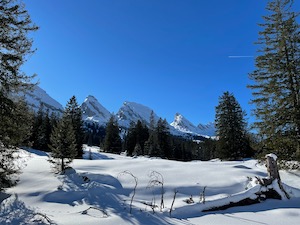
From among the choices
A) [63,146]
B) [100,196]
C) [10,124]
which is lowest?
[100,196]

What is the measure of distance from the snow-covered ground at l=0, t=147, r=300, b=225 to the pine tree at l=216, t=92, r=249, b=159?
17.6m

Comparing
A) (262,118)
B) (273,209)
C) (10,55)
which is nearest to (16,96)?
(10,55)

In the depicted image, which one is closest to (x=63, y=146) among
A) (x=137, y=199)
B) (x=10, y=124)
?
(x=10, y=124)

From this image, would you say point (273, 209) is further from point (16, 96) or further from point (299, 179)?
point (16, 96)

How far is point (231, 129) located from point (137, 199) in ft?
80.6

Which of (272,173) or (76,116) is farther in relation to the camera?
(76,116)

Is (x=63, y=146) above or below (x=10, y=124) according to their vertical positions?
below

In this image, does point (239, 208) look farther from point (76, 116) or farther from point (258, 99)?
point (76, 116)

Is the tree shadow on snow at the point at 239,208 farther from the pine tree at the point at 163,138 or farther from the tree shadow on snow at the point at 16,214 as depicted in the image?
the pine tree at the point at 163,138

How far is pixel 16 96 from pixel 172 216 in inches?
302

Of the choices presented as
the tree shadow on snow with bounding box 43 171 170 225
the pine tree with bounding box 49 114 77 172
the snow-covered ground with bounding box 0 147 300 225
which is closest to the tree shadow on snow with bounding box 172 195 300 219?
the snow-covered ground with bounding box 0 147 300 225

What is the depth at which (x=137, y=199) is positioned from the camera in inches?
397

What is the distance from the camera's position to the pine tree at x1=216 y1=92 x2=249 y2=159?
31881 millimetres

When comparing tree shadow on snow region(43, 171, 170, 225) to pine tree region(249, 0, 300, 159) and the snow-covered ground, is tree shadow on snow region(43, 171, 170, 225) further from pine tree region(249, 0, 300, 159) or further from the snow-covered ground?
pine tree region(249, 0, 300, 159)
